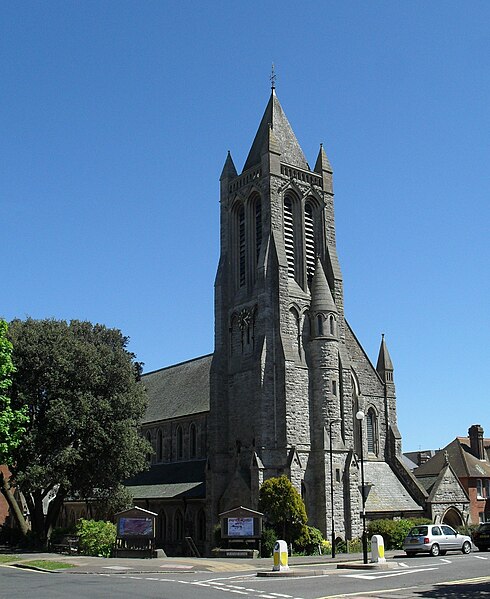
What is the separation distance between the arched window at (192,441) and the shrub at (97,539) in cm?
1909

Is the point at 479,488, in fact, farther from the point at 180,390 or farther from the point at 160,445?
the point at 160,445

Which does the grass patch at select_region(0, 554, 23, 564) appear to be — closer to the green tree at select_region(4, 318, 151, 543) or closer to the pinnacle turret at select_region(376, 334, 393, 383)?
the green tree at select_region(4, 318, 151, 543)

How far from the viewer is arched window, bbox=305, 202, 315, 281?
5116 centimetres

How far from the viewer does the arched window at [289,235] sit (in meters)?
50.0

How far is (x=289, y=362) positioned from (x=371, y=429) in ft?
33.3

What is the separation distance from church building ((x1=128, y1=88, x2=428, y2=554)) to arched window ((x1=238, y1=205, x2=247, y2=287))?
10 cm

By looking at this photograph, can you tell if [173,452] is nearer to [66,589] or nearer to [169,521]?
[169,521]

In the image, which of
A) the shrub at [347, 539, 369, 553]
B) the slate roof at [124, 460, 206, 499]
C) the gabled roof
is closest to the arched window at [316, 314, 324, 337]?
the gabled roof

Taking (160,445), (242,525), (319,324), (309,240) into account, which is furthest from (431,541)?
(160,445)

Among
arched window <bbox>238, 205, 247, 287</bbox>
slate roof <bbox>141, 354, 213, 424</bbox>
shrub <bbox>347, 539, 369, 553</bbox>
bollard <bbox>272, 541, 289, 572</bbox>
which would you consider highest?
arched window <bbox>238, 205, 247, 287</bbox>

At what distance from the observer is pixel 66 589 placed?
21.0m

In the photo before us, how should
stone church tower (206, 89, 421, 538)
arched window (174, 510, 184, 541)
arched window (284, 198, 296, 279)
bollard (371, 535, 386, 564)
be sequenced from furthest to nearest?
arched window (174, 510, 184, 541), arched window (284, 198, 296, 279), stone church tower (206, 89, 421, 538), bollard (371, 535, 386, 564)

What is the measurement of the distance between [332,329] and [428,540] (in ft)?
57.7

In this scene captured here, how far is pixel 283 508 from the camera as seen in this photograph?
41.1m
